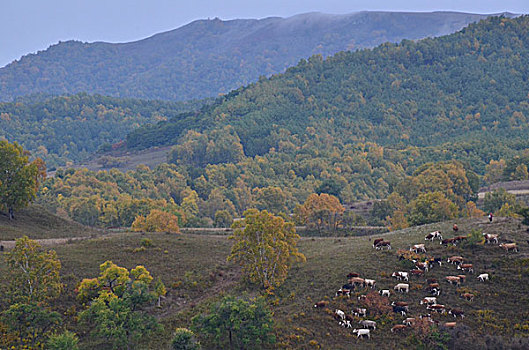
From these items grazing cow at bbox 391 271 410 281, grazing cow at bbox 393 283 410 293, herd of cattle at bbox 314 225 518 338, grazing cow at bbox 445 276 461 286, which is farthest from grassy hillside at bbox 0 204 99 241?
grazing cow at bbox 445 276 461 286

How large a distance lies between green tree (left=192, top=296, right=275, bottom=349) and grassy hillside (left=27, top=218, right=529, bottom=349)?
2.04 m

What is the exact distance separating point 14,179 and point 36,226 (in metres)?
8.09

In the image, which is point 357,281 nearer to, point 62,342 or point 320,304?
point 320,304

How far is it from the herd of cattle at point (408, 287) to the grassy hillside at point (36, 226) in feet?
153

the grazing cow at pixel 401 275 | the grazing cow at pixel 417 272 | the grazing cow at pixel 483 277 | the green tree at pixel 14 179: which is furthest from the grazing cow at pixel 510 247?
the green tree at pixel 14 179

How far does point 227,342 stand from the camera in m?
44.1

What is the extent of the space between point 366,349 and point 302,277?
16.6 metres

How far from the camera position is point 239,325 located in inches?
1670

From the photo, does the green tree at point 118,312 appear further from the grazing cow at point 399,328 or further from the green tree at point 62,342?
the grazing cow at point 399,328

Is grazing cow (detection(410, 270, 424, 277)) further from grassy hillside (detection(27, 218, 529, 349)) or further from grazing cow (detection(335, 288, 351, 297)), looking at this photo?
grazing cow (detection(335, 288, 351, 297))

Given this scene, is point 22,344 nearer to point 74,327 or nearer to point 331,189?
point 74,327

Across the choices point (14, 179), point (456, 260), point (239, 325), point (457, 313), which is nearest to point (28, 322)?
point (239, 325)

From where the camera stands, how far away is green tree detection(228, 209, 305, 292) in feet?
179

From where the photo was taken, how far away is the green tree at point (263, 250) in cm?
5469
